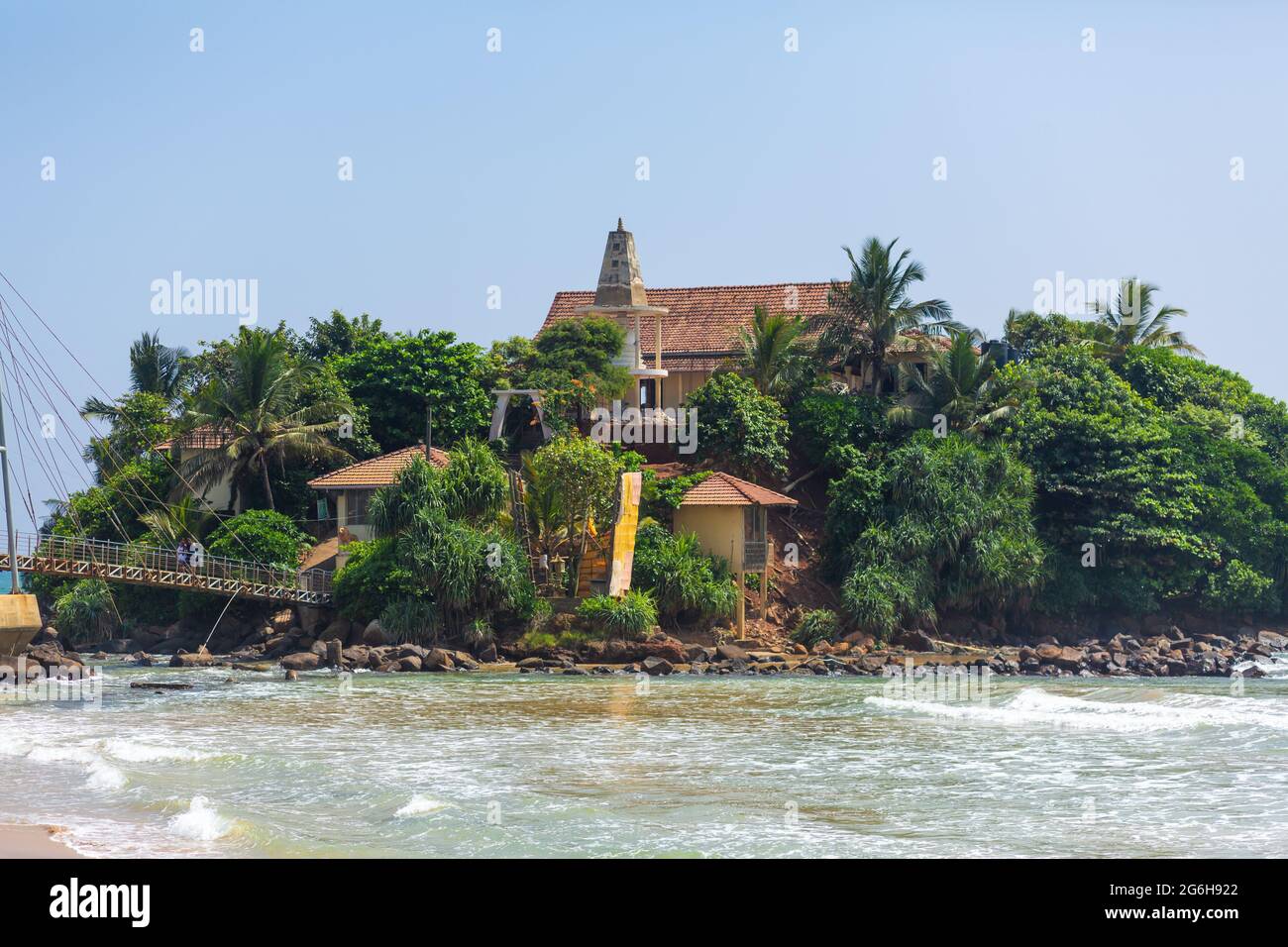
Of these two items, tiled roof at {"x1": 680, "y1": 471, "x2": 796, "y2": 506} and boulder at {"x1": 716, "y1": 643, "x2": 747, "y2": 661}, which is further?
tiled roof at {"x1": 680, "y1": 471, "x2": 796, "y2": 506}

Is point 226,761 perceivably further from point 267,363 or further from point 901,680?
point 267,363

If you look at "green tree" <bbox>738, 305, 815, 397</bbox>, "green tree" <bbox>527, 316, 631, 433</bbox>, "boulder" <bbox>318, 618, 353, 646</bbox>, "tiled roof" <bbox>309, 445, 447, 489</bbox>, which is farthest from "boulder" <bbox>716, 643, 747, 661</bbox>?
"green tree" <bbox>738, 305, 815, 397</bbox>

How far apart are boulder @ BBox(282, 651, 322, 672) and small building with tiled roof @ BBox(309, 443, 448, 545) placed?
5313 millimetres

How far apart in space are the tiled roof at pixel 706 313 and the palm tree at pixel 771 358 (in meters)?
2.76

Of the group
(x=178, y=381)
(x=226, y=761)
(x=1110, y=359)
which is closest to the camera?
(x=226, y=761)

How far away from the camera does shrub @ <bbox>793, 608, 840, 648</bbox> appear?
128 ft

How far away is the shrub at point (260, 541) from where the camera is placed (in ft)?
132

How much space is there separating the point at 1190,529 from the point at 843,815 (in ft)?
88.1

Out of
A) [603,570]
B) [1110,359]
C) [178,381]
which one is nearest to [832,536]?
[603,570]

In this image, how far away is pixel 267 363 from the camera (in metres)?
43.0

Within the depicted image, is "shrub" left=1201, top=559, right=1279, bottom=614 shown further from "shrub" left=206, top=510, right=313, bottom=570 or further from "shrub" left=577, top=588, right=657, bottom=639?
"shrub" left=206, top=510, right=313, bottom=570

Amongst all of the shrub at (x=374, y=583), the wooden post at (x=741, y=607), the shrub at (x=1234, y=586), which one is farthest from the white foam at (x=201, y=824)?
the shrub at (x=1234, y=586)

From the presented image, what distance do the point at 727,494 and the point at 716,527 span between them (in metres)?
1.01
